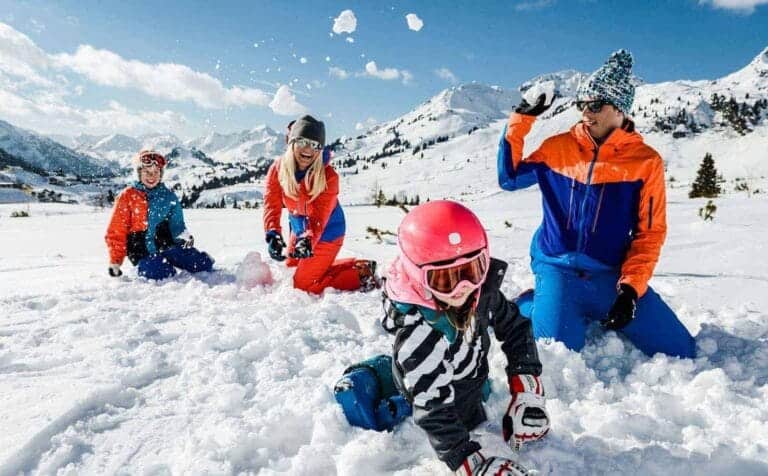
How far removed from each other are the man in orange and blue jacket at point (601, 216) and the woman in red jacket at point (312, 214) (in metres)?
1.86

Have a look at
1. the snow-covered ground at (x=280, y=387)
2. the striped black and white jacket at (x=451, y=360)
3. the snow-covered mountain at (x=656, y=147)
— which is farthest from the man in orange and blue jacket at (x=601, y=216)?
the snow-covered mountain at (x=656, y=147)

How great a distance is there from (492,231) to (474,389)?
533 centimetres

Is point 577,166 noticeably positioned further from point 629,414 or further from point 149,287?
point 149,287

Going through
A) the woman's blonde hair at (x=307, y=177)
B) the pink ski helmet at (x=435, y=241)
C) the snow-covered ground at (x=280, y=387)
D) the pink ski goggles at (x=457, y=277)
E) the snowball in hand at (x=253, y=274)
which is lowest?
the snow-covered ground at (x=280, y=387)

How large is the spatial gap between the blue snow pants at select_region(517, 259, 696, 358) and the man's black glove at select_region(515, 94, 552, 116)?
1.08 metres

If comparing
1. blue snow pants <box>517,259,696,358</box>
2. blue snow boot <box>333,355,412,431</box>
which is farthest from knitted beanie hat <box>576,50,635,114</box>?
blue snow boot <box>333,355,412,431</box>

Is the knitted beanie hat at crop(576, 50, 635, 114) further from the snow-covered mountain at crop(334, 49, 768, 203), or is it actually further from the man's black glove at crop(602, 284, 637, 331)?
the snow-covered mountain at crop(334, 49, 768, 203)

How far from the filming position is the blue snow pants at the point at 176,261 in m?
4.78

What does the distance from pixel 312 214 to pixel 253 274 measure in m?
0.82

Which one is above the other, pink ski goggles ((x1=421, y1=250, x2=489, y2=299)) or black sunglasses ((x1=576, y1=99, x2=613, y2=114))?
black sunglasses ((x1=576, y1=99, x2=613, y2=114))

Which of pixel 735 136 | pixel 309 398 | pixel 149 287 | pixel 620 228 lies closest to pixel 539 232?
pixel 620 228

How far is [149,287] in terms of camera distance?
440cm

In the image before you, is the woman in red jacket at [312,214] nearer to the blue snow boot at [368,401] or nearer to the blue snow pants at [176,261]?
the blue snow pants at [176,261]

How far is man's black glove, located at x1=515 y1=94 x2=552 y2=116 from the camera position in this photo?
10.4 feet
